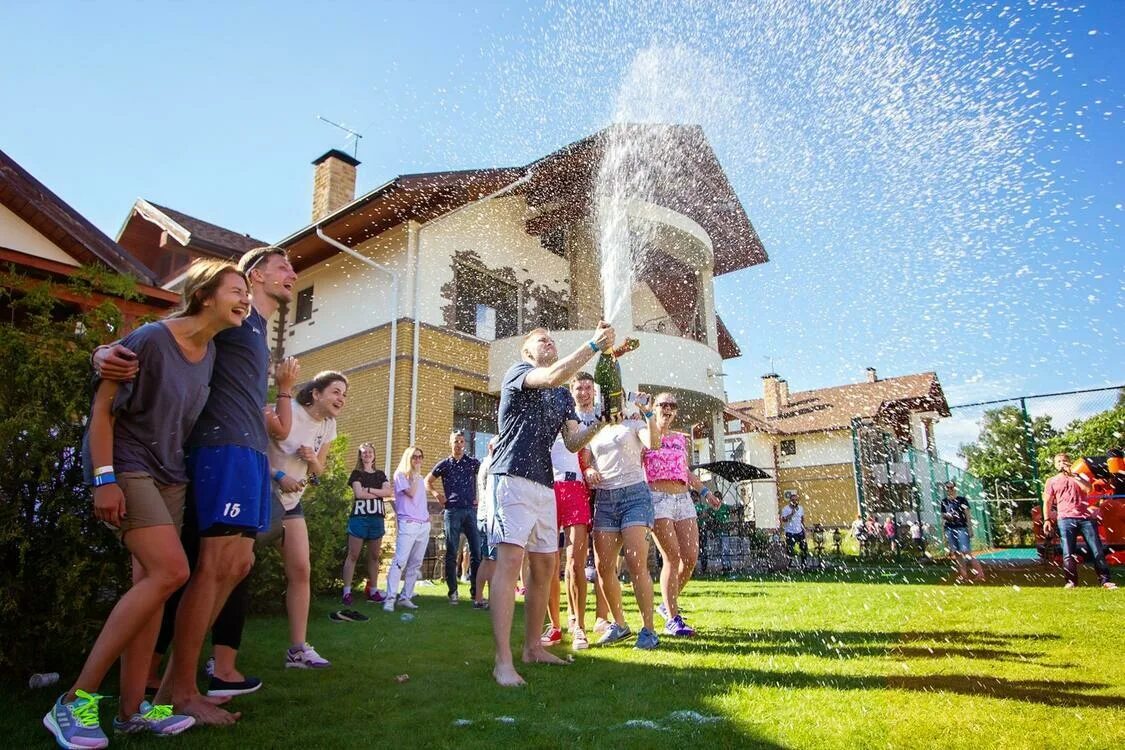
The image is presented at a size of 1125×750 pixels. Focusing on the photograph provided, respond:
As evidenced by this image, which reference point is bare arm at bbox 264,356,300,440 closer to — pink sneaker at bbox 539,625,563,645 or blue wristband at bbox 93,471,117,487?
blue wristband at bbox 93,471,117,487

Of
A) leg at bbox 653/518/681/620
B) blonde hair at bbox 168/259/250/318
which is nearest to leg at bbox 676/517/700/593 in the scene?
leg at bbox 653/518/681/620

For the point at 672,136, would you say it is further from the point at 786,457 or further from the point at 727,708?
the point at 786,457

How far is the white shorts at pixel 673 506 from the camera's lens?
232 inches

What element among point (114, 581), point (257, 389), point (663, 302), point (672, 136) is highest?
point (672, 136)

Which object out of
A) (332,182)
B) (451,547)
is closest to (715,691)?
(451,547)

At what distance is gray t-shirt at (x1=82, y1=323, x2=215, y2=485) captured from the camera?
2750mm

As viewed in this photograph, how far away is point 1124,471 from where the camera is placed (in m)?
12.2

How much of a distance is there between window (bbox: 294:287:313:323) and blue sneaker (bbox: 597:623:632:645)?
604 inches

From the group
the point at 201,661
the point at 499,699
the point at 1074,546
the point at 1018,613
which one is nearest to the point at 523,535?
the point at 499,699

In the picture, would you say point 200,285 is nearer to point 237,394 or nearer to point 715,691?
point 237,394

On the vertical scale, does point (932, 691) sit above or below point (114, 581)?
below

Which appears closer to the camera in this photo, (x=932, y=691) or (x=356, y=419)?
(x=932, y=691)

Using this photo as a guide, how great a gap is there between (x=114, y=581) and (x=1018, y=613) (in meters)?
7.40

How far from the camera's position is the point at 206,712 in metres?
2.88
